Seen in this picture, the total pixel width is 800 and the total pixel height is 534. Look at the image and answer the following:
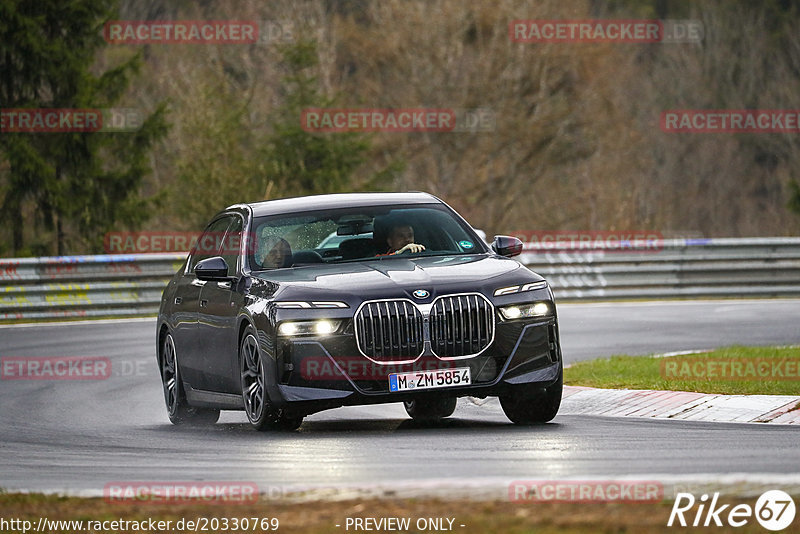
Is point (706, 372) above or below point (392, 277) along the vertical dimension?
below

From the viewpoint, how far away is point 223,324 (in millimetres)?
11508

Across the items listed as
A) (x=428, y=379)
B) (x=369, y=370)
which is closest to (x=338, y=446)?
(x=369, y=370)

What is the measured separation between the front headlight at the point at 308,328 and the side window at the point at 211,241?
2353 millimetres

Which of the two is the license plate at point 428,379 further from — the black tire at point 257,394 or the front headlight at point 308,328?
the black tire at point 257,394

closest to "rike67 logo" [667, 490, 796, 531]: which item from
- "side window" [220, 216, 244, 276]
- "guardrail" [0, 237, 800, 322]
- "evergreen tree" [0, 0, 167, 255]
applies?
"side window" [220, 216, 244, 276]

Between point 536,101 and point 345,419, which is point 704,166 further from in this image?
point 345,419

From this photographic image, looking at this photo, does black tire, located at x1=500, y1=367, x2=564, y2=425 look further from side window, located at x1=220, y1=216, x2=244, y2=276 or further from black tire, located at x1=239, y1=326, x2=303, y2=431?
side window, located at x1=220, y1=216, x2=244, y2=276

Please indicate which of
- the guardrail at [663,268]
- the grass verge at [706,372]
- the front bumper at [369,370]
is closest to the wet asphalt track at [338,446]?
the front bumper at [369,370]

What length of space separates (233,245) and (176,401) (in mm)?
1505

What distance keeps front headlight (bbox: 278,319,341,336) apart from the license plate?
50 cm

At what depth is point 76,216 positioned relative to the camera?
3494 cm

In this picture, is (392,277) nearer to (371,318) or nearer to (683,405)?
(371,318)

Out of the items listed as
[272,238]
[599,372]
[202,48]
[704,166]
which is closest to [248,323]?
[272,238]

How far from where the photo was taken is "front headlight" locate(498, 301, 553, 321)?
10391 millimetres
